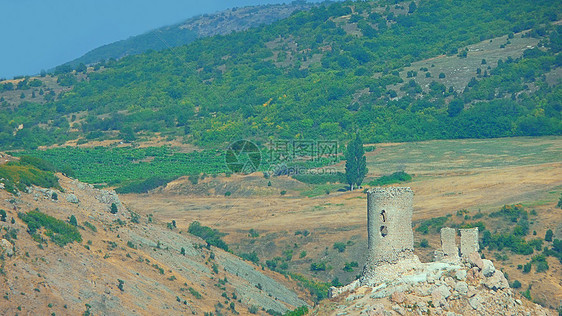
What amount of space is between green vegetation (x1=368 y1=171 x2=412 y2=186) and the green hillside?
23100 millimetres

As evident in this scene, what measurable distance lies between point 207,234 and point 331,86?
71.3 m

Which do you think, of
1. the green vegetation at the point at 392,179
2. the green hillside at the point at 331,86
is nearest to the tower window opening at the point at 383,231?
the green vegetation at the point at 392,179

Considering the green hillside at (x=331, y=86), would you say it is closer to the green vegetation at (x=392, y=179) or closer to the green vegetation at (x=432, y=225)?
the green vegetation at (x=392, y=179)

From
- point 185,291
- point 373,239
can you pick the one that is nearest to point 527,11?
point 185,291

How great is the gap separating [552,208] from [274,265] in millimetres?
19062

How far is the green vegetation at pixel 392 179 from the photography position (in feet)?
323

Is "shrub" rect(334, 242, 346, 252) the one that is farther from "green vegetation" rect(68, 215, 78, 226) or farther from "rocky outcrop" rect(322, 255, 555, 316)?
"rocky outcrop" rect(322, 255, 555, 316)

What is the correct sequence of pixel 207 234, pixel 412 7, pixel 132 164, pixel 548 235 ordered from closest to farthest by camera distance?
pixel 548 235, pixel 207 234, pixel 132 164, pixel 412 7

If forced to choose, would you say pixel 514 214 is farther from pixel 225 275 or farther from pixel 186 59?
pixel 186 59

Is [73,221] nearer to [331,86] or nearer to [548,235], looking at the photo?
[548,235]

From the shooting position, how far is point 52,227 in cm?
5591

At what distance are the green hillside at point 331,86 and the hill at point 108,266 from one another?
61933 millimetres

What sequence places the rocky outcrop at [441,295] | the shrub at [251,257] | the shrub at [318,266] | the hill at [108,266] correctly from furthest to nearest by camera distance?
the shrub at [318,266], the shrub at [251,257], the hill at [108,266], the rocky outcrop at [441,295]

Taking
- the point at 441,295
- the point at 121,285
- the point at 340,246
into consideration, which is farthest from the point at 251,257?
the point at 441,295
